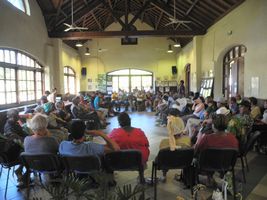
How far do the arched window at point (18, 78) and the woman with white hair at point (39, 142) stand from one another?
5215 mm

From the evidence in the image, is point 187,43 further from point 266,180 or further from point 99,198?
point 99,198

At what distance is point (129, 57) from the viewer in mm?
18078

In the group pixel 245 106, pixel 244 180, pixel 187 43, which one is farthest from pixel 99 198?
pixel 187 43

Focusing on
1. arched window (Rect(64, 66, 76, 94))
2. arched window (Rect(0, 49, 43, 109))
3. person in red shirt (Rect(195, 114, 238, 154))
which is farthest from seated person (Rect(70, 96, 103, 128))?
arched window (Rect(64, 66, 76, 94))

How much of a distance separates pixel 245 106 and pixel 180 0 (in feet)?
22.1

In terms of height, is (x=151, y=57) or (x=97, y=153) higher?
(x=151, y=57)

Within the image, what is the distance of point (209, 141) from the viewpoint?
137 inches

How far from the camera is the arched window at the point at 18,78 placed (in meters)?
8.36

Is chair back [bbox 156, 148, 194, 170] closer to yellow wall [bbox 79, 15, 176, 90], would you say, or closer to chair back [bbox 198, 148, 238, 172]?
chair back [bbox 198, 148, 238, 172]

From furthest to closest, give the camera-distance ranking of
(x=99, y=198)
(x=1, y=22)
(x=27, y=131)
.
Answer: (x=1, y=22) → (x=27, y=131) → (x=99, y=198)

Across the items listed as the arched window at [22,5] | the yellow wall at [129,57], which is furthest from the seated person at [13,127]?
the yellow wall at [129,57]

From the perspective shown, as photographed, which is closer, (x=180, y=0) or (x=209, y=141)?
(x=209, y=141)

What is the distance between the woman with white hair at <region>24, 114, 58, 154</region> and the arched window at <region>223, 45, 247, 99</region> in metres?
6.70

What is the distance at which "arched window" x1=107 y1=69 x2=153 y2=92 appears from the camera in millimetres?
18375
